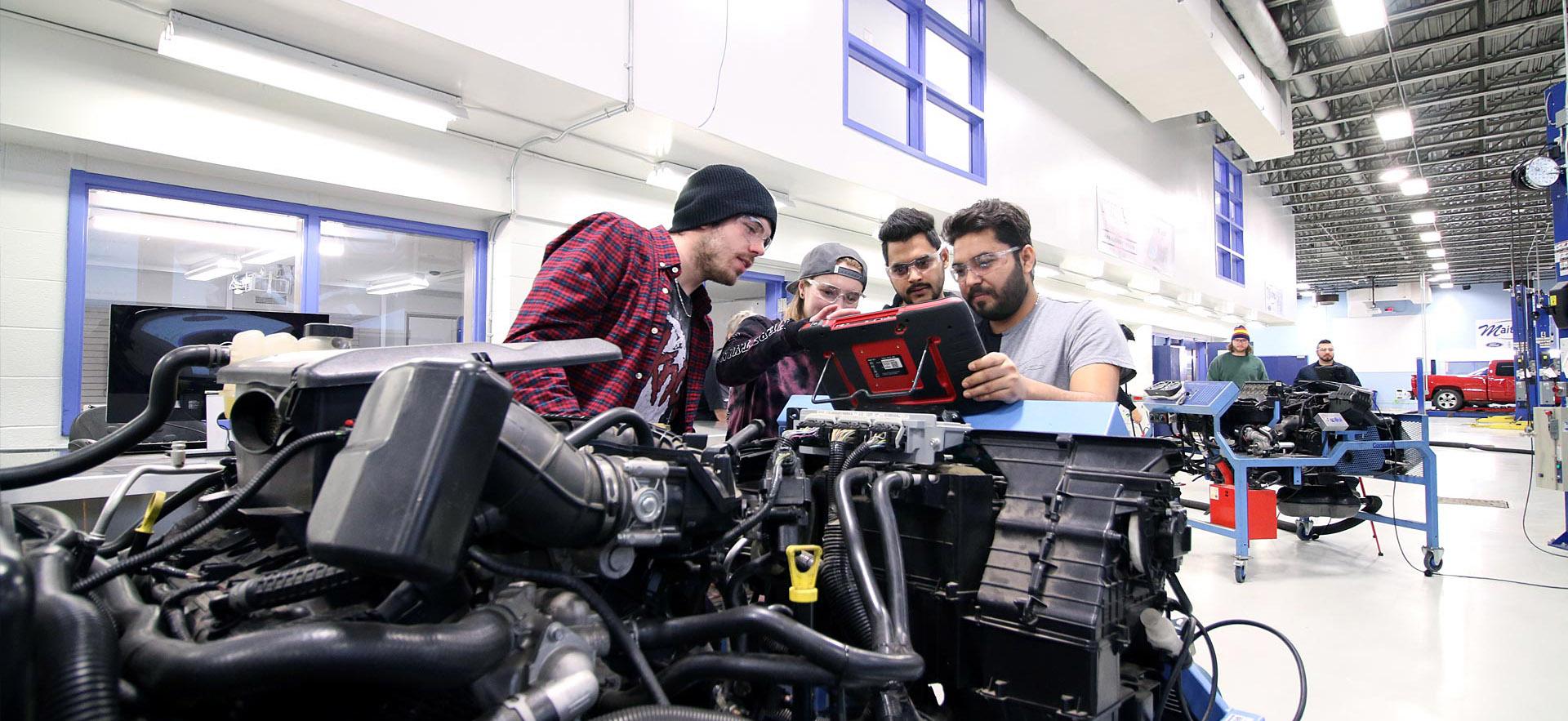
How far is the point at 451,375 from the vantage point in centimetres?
53

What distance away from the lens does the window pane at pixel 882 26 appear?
5715 millimetres

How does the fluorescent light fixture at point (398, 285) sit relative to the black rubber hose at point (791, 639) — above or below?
above

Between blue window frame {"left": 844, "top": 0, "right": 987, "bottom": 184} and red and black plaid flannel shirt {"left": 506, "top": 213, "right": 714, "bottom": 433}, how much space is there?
150 inches

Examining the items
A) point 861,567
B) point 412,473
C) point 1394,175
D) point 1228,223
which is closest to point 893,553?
point 861,567

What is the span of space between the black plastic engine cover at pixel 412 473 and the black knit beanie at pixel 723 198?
1134 mm

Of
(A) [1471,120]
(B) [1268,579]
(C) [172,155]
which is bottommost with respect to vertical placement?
(B) [1268,579]

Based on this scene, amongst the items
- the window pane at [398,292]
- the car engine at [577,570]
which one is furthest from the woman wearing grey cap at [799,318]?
the window pane at [398,292]

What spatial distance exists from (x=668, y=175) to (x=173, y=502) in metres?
3.59

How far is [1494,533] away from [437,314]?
266 inches

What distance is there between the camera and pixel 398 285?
17.1 ft

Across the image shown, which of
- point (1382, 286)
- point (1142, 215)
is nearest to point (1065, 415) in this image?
point (1142, 215)

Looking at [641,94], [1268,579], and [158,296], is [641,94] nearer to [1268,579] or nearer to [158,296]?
[158,296]

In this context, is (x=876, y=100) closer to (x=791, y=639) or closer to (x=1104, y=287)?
(x=1104, y=287)

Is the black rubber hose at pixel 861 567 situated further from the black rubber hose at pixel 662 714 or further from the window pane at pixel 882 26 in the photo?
the window pane at pixel 882 26
